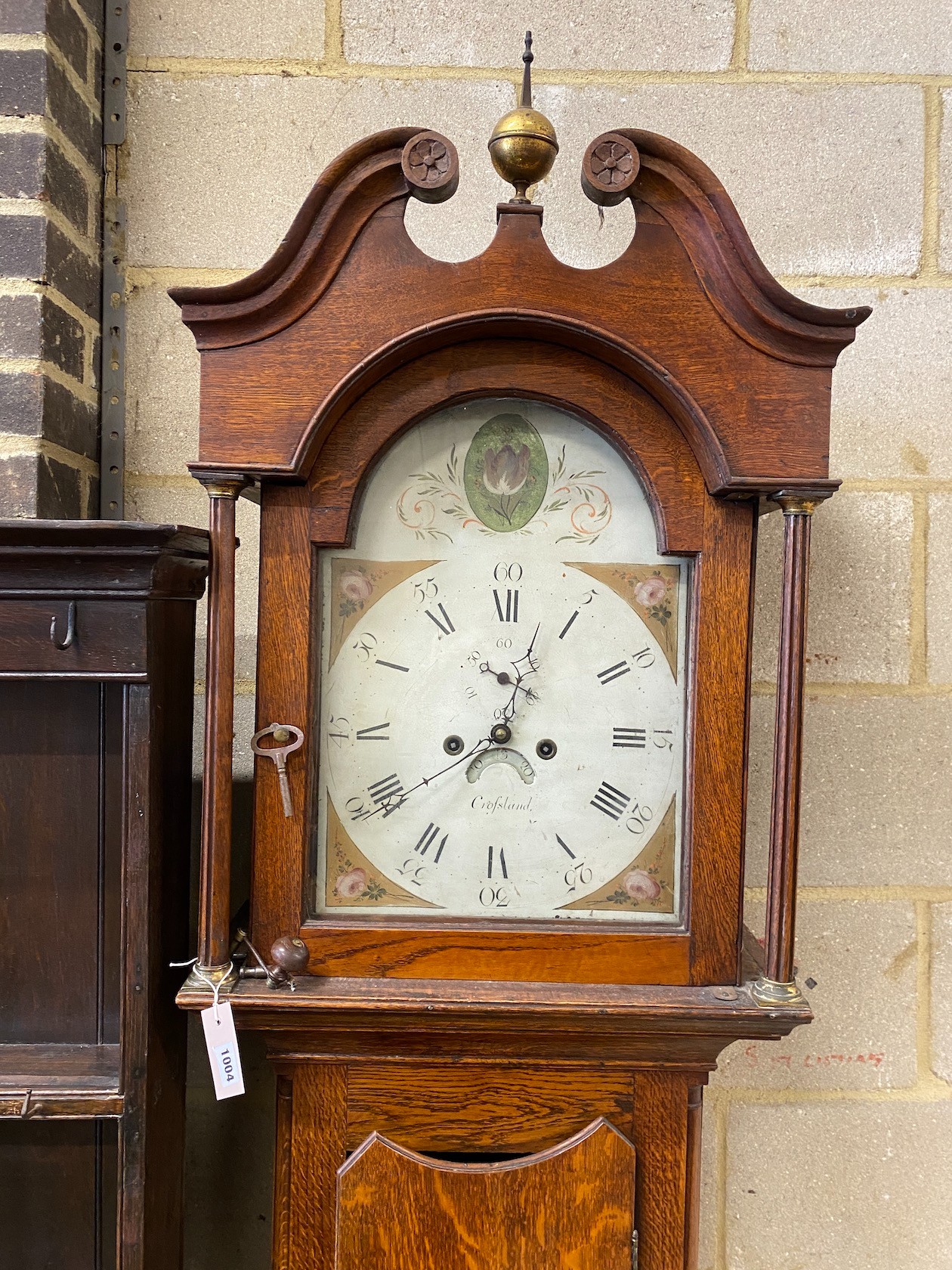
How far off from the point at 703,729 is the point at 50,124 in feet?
3.58

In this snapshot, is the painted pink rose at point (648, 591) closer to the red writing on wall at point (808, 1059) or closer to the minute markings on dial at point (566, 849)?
the minute markings on dial at point (566, 849)

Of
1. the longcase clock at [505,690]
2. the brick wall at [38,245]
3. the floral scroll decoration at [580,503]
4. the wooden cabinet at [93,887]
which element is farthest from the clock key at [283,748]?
the brick wall at [38,245]

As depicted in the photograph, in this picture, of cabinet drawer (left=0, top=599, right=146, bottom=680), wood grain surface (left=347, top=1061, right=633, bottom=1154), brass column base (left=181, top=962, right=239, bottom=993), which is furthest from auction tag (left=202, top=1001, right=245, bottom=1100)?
cabinet drawer (left=0, top=599, right=146, bottom=680)

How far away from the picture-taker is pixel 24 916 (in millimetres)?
1010

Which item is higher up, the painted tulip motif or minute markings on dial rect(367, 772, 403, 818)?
the painted tulip motif

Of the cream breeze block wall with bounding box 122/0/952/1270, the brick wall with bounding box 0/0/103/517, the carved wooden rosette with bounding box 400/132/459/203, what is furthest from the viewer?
the cream breeze block wall with bounding box 122/0/952/1270

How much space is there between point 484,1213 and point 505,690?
542mm

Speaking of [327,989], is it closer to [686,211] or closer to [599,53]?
[686,211]

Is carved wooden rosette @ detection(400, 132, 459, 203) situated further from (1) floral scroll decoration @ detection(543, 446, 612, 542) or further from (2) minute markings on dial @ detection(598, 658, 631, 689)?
(2) minute markings on dial @ detection(598, 658, 631, 689)

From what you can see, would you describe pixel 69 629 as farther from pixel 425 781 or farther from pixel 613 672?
pixel 613 672

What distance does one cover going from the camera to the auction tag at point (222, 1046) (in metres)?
0.90

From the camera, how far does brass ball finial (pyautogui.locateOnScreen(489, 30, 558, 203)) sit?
2.90 feet

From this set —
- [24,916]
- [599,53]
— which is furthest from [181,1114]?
[599,53]

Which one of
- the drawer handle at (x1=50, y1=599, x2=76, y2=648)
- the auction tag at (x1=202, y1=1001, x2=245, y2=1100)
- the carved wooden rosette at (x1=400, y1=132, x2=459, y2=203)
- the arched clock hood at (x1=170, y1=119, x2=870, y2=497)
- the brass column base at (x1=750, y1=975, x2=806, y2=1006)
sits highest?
the carved wooden rosette at (x1=400, y1=132, x2=459, y2=203)
